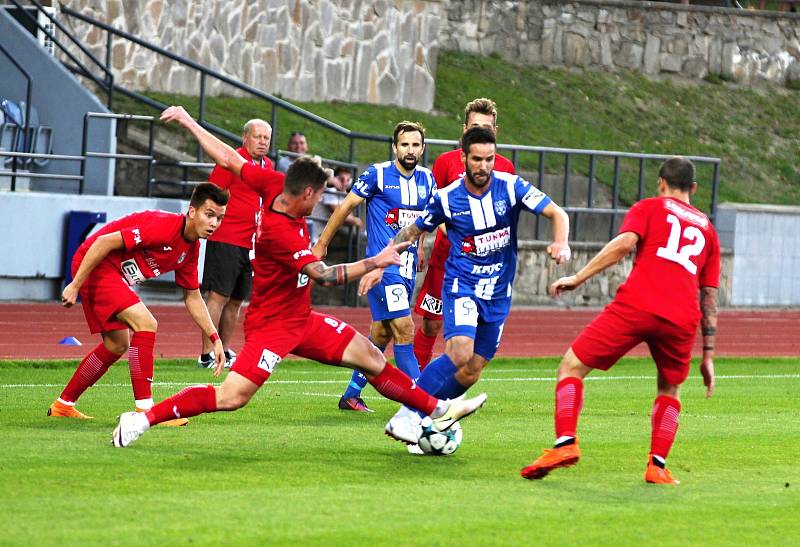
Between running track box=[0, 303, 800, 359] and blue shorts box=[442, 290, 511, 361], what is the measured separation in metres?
6.64

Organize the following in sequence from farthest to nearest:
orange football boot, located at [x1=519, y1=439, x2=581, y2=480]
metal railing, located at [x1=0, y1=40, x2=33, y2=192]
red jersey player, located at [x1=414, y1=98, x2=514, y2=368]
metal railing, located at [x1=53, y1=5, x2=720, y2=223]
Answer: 1. metal railing, located at [x1=53, y1=5, x2=720, y2=223]
2. metal railing, located at [x1=0, y1=40, x2=33, y2=192]
3. red jersey player, located at [x1=414, y1=98, x2=514, y2=368]
4. orange football boot, located at [x1=519, y1=439, x2=581, y2=480]

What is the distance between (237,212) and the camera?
1541 centimetres

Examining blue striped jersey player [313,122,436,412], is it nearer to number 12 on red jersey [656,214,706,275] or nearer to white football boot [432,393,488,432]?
white football boot [432,393,488,432]

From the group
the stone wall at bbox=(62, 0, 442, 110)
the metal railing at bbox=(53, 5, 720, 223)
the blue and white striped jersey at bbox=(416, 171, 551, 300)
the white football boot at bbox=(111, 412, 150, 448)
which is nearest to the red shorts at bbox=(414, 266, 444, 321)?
the blue and white striped jersey at bbox=(416, 171, 551, 300)

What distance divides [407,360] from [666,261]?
3435 mm

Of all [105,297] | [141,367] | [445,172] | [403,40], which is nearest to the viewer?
[141,367]

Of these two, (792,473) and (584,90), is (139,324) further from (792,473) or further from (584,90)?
(584,90)

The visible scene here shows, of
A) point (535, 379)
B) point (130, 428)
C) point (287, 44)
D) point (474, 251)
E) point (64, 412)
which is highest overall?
point (287, 44)

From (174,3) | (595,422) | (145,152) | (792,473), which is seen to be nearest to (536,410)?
(595,422)

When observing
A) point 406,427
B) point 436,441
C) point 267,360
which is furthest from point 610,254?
point 267,360

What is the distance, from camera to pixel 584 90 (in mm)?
36188

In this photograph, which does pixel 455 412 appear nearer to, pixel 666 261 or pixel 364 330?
pixel 666 261

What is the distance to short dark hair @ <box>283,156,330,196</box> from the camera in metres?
9.24

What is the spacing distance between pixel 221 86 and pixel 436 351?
11246 millimetres
